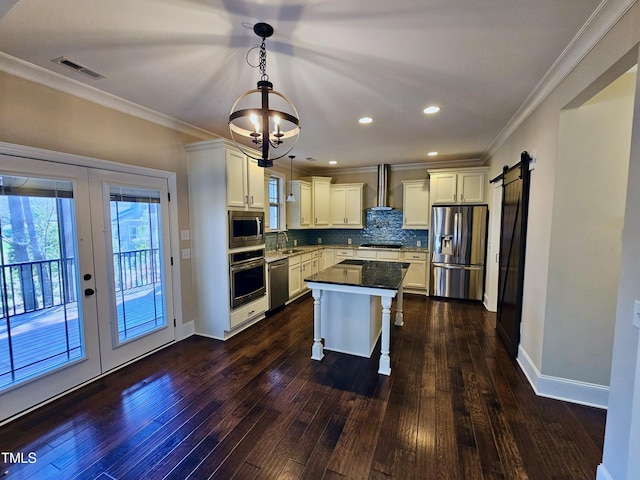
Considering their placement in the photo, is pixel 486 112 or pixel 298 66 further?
pixel 486 112

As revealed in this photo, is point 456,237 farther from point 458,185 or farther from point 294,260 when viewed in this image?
point 294,260

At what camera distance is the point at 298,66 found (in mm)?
2193

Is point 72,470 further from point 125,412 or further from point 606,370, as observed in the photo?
point 606,370

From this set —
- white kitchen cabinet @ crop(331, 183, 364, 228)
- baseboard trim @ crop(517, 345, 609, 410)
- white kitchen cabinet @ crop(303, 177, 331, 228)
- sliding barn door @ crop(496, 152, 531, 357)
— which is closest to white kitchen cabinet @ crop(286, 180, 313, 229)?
white kitchen cabinet @ crop(303, 177, 331, 228)

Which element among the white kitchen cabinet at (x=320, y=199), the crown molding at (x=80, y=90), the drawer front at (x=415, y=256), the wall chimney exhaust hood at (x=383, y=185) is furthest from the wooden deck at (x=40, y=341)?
the wall chimney exhaust hood at (x=383, y=185)

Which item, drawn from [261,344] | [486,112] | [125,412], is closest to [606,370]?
[486,112]

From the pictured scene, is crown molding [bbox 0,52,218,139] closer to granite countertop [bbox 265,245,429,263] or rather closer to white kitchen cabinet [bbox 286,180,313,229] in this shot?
granite countertop [bbox 265,245,429,263]

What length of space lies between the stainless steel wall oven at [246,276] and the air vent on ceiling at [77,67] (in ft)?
6.88

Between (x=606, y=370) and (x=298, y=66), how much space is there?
Answer: 3462 millimetres

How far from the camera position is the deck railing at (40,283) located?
2145 mm

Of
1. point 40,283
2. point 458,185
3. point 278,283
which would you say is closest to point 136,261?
point 40,283

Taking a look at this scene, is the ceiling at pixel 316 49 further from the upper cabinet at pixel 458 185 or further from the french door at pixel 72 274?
the upper cabinet at pixel 458 185

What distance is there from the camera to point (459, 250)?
16.7 ft

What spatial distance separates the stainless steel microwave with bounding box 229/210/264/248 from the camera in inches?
140
